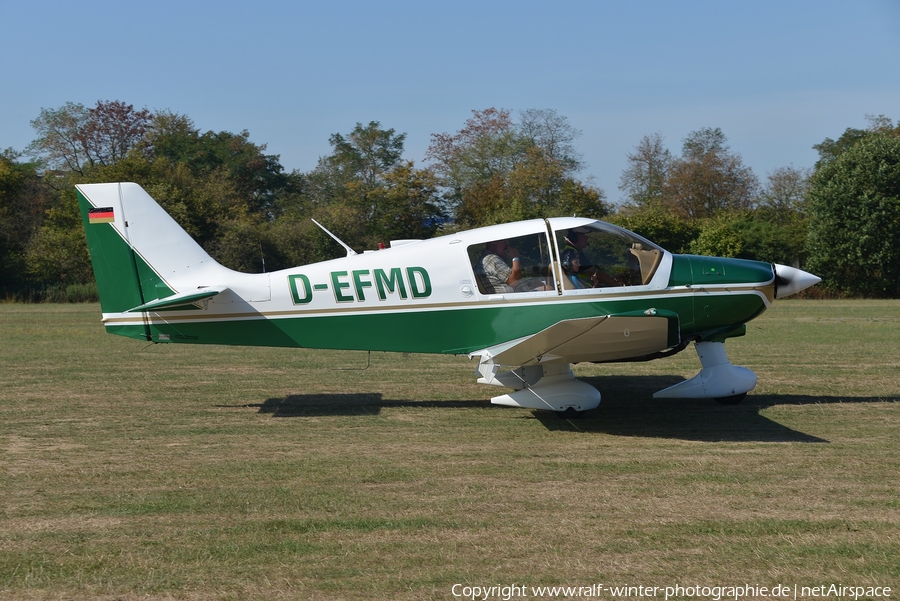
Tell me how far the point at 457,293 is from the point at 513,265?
697 mm

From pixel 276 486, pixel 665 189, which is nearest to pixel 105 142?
pixel 665 189

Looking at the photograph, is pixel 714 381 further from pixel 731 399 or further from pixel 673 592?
pixel 673 592

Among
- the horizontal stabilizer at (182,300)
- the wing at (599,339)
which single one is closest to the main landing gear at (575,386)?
the wing at (599,339)

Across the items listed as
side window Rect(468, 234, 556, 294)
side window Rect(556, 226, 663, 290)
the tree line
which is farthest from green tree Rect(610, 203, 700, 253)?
side window Rect(468, 234, 556, 294)

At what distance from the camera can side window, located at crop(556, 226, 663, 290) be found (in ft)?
27.9

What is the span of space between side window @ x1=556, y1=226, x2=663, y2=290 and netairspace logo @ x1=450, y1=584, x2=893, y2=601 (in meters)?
4.64

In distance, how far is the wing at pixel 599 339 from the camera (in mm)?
7516

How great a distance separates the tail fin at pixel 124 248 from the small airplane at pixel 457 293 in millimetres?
12

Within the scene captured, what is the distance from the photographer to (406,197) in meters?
49.2

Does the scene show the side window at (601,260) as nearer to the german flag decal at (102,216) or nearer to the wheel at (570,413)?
the wheel at (570,413)

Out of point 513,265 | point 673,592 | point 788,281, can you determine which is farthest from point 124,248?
point 788,281

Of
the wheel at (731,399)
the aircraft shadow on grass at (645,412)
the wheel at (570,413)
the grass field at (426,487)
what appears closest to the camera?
the grass field at (426,487)

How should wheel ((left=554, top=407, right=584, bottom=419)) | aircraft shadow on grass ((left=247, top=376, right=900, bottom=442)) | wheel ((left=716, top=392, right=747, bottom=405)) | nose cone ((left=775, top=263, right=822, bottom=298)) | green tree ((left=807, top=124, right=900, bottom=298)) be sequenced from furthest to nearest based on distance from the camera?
green tree ((left=807, top=124, right=900, bottom=298)) < wheel ((left=716, top=392, right=747, bottom=405)) < nose cone ((left=775, top=263, right=822, bottom=298)) < wheel ((left=554, top=407, right=584, bottom=419)) < aircraft shadow on grass ((left=247, top=376, right=900, bottom=442))

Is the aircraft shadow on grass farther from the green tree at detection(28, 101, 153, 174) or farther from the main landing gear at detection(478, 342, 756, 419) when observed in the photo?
the green tree at detection(28, 101, 153, 174)
